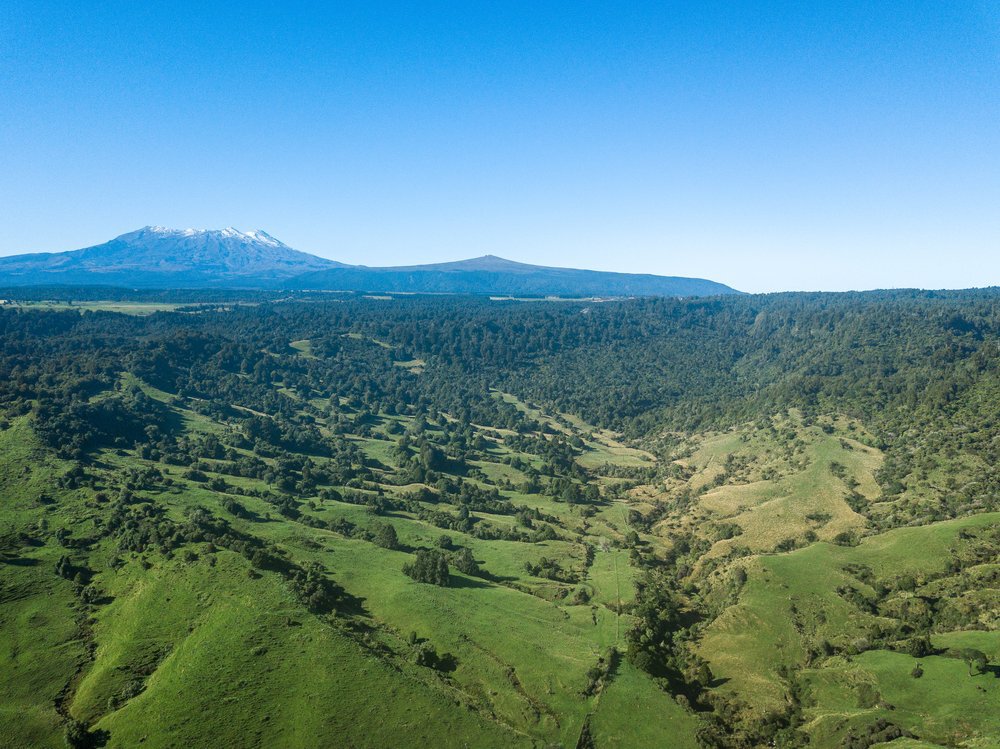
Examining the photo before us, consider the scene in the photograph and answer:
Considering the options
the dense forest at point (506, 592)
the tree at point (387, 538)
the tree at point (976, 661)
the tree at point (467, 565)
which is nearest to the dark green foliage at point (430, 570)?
the dense forest at point (506, 592)

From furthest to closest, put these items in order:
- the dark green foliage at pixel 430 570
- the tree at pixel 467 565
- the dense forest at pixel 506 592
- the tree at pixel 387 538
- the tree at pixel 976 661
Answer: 1. the tree at pixel 387 538
2. the tree at pixel 467 565
3. the dark green foliage at pixel 430 570
4. the tree at pixel 976 661
5. the dense forest at pixel 506 592

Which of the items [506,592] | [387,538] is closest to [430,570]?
[506,592]

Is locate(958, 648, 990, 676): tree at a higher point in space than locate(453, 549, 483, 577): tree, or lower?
higher

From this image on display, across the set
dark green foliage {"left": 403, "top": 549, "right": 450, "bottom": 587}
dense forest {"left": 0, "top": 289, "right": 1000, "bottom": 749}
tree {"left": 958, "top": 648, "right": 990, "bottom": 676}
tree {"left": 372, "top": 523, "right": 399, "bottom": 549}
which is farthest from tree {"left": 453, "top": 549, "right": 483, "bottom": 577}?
tree {"left": 958, "top": 648, "right": 990, "bottom": 676}

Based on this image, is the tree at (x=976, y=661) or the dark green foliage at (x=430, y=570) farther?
the dark green foliage at (x=430, y=570)

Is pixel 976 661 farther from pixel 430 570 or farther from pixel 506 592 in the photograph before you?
pixel 430 570

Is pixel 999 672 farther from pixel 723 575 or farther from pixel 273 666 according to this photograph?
pixel 273 666

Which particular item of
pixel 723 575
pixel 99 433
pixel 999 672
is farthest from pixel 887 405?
pixel 99 433

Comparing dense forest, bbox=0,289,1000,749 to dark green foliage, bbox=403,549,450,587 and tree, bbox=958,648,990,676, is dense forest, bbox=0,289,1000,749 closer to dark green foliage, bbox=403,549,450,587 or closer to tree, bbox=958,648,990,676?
tree, bbox=958,648,990,676

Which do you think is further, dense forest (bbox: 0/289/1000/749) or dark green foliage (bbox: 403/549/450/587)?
dark green foliage (bbox: 403/549/450/587)

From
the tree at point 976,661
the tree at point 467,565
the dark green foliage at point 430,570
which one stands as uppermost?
the tree at point 976,661

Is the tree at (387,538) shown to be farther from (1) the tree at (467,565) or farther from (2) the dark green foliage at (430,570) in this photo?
(1) the tree at (467,565)
